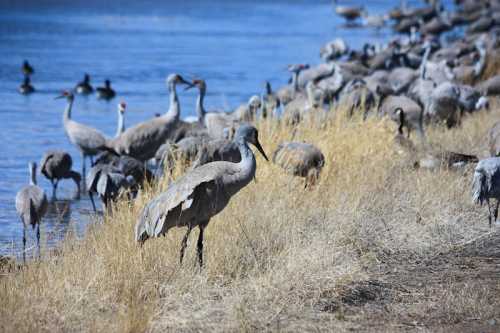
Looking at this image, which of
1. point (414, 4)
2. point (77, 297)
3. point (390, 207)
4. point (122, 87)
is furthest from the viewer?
point (414, 4)

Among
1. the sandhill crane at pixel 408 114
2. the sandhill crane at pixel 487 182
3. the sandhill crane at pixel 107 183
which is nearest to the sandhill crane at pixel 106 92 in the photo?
the sandhill crane at pixel 408 114

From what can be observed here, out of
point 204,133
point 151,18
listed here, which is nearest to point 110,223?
point 204,133

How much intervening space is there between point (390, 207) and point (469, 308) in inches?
99.2

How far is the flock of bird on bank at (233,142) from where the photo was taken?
700 centimetres

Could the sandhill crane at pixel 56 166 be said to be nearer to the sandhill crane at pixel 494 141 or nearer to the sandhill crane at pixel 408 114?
the sandhill crane at pixel 408 114

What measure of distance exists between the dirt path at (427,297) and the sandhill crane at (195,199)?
104cm

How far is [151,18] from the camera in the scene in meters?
43.3

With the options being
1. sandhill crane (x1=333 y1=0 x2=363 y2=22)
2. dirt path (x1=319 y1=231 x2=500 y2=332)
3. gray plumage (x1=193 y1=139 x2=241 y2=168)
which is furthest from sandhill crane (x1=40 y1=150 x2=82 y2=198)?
sandhill crane (x1=333 y1=0 x2=363 y2=22)

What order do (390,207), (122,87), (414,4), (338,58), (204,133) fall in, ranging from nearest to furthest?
(390,207) → (204,133) → (122,87) → (338,58) → (414,4)

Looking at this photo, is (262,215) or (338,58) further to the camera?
(338,58)

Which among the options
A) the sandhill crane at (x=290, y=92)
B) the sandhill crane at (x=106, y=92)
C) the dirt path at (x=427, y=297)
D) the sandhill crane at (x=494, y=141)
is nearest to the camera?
the dirt path at (x=427, y=297)

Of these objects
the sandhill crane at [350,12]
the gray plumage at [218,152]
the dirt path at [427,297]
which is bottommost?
the dirt path at [427,297]

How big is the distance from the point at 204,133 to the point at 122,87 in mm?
11334

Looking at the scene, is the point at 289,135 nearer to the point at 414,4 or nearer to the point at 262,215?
the point at 262,215
